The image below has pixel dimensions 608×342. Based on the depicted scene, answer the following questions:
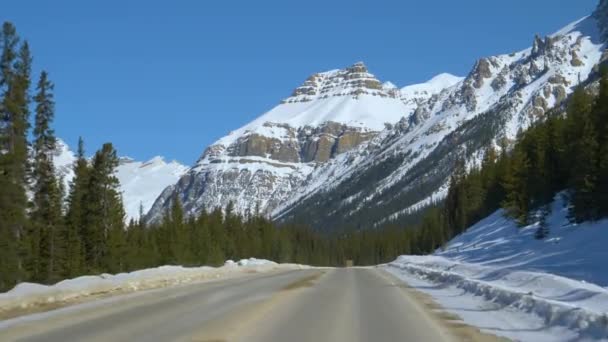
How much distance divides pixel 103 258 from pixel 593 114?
133ft

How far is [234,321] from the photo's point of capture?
601 inches

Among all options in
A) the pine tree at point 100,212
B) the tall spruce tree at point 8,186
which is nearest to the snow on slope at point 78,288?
the tall spruce tree at point 8,186

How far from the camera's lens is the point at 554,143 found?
64062 mm

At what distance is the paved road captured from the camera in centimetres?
1298

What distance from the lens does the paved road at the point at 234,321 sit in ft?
42.6

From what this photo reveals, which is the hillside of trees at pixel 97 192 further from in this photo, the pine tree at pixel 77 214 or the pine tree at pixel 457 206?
the pine tree at pixel 457 206

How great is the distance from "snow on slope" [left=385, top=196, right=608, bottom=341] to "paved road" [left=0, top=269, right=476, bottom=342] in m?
1.82

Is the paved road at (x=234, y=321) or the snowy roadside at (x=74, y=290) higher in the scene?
the snowy roadside at (x=74, y=290)

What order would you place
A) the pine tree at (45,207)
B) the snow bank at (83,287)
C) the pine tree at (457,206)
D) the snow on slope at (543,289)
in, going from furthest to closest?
the pine tree at (457,206) < the pine tree at (45,207) < the snow bank at (83,287) < the snow on slope at (543,289)

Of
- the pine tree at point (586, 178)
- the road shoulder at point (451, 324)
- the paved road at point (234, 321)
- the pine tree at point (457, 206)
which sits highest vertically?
the pine tree at point (457, 206)

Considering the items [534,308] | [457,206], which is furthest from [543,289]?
[457,206]

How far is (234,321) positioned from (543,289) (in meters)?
10.4

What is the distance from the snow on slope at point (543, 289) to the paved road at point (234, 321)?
71.8 inches

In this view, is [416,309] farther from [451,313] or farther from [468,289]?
[468,289]
